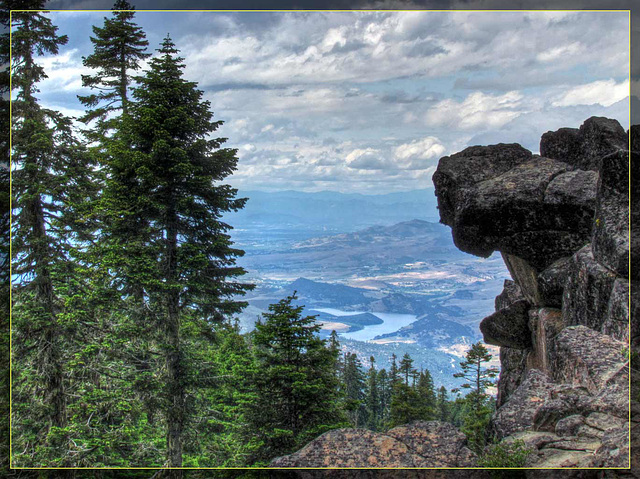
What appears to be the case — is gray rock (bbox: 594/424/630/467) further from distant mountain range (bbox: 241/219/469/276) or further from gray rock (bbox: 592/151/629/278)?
distant mountain range (bbox: 241/219/469/276)

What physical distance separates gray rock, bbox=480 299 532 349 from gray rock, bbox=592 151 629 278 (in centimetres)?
464

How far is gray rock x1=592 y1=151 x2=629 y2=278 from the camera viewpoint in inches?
253

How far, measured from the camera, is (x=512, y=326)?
11680 millimetres

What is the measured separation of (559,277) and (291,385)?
724cm

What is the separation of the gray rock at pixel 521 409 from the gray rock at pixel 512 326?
4761mm

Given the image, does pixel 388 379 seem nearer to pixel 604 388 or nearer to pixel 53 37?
pixel 604 388

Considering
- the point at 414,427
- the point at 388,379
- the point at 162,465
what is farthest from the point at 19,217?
the point at 388,379

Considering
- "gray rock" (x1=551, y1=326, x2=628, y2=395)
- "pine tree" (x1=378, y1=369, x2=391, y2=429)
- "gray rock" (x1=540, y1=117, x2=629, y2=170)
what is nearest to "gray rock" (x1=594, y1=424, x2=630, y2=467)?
"gray rock" (x1=551, y1=326, x2=628, y2=395)

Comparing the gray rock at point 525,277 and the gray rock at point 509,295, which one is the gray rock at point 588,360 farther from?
the gray rock at point 509,295

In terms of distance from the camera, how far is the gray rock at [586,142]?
9750 mm

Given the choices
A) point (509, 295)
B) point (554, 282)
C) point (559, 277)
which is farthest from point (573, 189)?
Result: point (509, 295)

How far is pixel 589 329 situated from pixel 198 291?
9131 millimetres

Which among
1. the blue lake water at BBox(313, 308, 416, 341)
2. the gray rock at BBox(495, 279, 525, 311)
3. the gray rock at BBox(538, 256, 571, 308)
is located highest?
the gray rock at BBox(538, 256, 571, 308)

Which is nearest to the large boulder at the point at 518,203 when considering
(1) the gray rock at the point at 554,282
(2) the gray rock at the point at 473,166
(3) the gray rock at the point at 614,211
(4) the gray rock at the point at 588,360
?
(2) the gray rock at the point at 473,166
